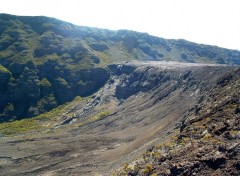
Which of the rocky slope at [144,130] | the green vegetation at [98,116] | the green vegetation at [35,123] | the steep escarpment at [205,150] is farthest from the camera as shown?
the green vegetation at [35,123]

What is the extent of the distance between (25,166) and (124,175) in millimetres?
44373

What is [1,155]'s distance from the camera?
92688 mm

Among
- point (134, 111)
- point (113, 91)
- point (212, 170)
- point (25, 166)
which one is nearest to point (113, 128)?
point (134, 111)

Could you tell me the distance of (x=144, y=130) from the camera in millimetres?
87438

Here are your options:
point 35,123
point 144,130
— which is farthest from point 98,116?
point 144,130

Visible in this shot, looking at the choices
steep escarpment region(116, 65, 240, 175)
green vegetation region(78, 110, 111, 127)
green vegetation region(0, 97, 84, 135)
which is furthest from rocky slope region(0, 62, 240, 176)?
green vegetation region(78, 110, 111, 127)

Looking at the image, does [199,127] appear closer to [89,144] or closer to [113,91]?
[89,144]

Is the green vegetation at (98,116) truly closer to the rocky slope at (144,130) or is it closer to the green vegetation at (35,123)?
the rocky slope at (144,130)

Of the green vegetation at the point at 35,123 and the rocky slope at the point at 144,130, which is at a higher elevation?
the rocky slope at the point at 144,130

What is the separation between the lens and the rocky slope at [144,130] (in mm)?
36719

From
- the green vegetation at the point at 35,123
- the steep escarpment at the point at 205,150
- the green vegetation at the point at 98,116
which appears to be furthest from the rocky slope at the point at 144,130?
the green vegetation at the point at 98,116

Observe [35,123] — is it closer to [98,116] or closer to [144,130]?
[98,116]

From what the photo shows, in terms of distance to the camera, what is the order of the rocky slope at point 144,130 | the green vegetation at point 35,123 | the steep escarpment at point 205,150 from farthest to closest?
1. the green vegetation at point 35,123
2. the rocky slope at point 144,130
3. the steep escarpment at point 205,150

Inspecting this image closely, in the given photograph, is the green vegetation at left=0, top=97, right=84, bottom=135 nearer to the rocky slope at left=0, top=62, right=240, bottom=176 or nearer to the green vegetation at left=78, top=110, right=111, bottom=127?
the rocky slope at left=0, top=62, right=240, bottom=176
